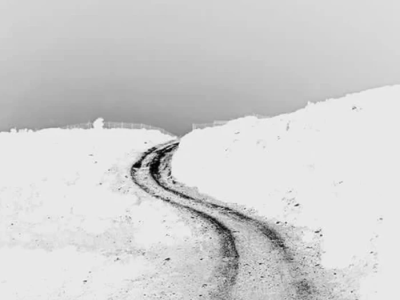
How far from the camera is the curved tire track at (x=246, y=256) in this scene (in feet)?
59.2

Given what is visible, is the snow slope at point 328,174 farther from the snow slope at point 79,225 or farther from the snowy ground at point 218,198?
the snow slope at point 79,225

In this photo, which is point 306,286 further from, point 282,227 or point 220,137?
point 220,137

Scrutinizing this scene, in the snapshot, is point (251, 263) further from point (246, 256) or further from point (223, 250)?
point (223, 250)

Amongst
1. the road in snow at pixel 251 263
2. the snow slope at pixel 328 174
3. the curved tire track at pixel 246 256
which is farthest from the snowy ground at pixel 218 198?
the curved tire track at pixel 246 256

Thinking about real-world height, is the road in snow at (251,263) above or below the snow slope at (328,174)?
below

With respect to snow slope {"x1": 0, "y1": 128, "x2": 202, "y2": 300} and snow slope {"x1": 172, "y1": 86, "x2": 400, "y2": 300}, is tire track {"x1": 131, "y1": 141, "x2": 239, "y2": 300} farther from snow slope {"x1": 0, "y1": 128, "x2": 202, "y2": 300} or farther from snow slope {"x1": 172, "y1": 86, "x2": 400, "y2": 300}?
snow slope {"x1": 172, "y1": 86, "x2": 400, "y2": 300}

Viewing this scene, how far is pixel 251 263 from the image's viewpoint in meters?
20.0

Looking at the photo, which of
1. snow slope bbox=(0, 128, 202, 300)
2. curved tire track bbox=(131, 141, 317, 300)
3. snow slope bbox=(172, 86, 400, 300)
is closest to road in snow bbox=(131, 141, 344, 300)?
curved tire track bbox=(131, 141, 317, 300)

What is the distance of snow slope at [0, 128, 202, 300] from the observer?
21953mm

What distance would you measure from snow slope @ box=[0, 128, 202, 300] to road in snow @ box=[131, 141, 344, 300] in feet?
6.34

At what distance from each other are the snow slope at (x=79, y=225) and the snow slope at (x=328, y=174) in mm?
5286

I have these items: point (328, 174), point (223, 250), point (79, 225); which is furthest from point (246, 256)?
point (79, 225)

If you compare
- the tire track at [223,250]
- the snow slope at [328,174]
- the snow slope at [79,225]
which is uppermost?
the snow slope at [328,174]

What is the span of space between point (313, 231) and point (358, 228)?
2.62 m
